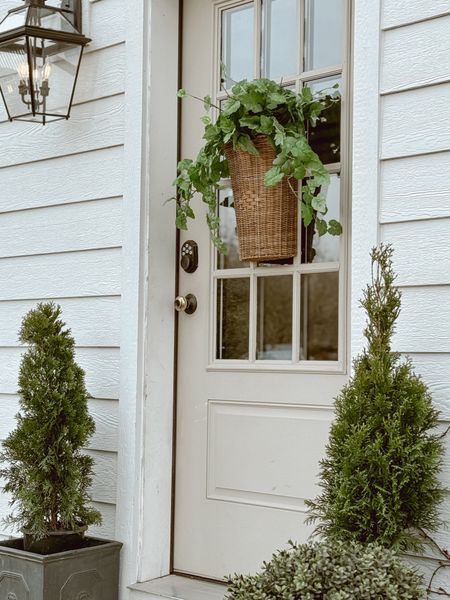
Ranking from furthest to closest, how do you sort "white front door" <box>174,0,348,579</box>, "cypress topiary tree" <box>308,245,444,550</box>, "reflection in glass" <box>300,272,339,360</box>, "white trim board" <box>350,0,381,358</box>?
"reflection in glass" <box>300,272,339,360</box> < "white front door" <box>174,0,348,579</box> < "white trim board" <box>350,0,381,358</box> < "cypress topiary tree" <box>308,245,444,550</box>

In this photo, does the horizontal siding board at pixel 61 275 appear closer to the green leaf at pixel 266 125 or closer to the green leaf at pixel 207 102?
the green leaf at pixel 207 102

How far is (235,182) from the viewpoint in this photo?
9.74ft

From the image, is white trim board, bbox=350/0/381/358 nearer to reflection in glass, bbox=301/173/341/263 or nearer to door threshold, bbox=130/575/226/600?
reflection in glass, bbox=301/173/341/263

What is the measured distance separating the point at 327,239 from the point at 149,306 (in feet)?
2.24

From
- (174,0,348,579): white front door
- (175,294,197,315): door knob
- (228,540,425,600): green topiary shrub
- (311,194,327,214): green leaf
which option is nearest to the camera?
(228,540,425,600): green topiary shrub

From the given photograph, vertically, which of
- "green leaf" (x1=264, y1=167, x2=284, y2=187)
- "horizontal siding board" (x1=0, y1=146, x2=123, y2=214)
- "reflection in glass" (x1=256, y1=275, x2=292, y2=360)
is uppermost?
"horizontal siding board" (x1=0, y1=146, x2=123, y2=214)

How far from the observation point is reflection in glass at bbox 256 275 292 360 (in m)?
3.15

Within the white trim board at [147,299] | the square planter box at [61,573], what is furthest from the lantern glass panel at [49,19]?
the square planter box at [61,573]

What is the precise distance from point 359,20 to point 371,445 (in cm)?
122

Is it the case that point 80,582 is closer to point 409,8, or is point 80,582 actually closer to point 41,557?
point 41,557

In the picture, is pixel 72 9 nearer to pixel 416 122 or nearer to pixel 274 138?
pixel 274 138

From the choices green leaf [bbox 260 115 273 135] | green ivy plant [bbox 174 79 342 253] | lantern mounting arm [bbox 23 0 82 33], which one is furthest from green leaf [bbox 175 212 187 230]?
lantern mounting arm [bbox 23 0 82 33]

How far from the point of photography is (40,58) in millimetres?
3408

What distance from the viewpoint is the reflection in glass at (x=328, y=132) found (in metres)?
2.94
